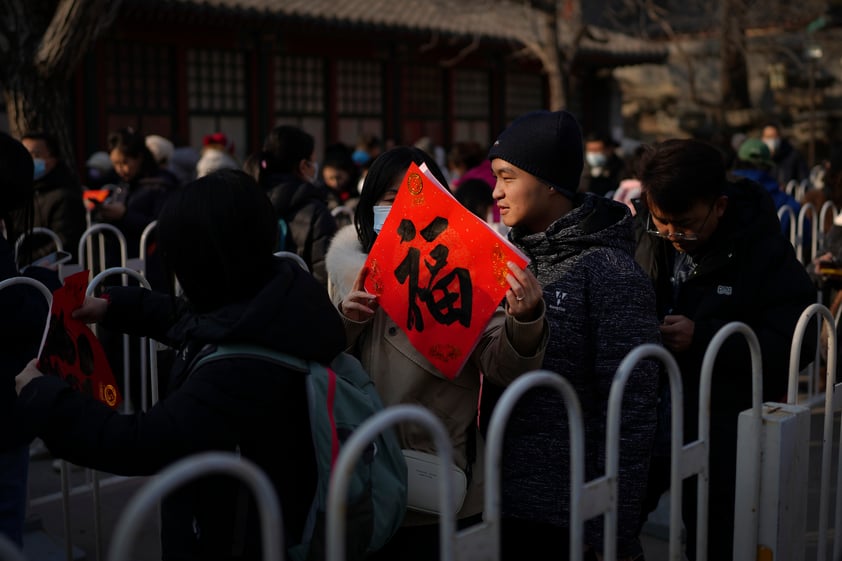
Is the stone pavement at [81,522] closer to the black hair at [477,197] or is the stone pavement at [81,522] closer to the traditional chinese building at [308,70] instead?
the black hair at [477,197]

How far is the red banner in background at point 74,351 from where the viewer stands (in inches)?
81.8

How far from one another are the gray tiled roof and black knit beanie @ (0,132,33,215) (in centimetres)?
951

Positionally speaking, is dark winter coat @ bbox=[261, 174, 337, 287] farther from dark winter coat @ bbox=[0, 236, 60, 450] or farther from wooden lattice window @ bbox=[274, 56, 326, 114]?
wooden lattice window @ bbox=[274, 56, 326, 114]

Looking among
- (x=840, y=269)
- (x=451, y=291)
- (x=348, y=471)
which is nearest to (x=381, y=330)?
(x=451, y=291)

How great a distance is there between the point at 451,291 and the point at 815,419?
4141mm

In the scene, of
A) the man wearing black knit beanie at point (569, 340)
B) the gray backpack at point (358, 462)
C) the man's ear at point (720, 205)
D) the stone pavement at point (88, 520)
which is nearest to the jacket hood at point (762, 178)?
the stone pavement at point (88, 520)

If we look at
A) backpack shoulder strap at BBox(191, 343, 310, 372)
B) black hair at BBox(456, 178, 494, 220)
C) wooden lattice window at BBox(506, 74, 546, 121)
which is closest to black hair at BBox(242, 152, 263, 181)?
black hair at BBox(456, 178, 494, 220)

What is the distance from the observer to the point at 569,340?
2.18m

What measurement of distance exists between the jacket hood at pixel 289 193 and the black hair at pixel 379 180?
7.58 feet

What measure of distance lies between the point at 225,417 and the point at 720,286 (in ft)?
5.29

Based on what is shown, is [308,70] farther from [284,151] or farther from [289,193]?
[289,193]

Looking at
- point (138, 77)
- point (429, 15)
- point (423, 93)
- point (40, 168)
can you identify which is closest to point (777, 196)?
point (40, 168)

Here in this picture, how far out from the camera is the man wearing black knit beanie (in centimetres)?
216

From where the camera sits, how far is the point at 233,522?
173 centimetres
